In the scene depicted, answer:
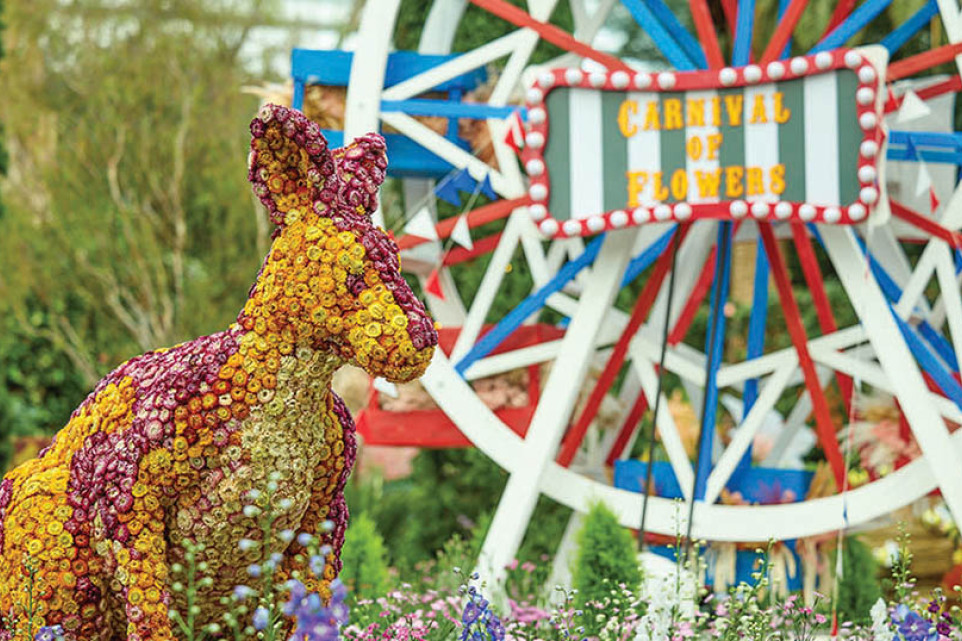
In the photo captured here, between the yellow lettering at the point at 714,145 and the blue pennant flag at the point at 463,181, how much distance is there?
136 centimetres

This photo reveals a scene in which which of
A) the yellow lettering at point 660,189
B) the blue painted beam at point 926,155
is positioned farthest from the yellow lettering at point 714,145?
the blue painted beam at point 926,155

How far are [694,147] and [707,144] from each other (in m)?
0.06

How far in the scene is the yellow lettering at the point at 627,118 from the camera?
20.6ft

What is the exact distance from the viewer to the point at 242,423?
11.2 feet

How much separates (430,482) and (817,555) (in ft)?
10.4

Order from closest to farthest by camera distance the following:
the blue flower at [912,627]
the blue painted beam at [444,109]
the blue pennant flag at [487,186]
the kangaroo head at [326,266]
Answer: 1. the blue flower at [912,627]
2. the kangaroo head at [326,266]
3. the blue painted beam at [444,109]
4. the blue pennant flag at [487,186]

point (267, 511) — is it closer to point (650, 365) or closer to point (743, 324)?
point (650, 365)

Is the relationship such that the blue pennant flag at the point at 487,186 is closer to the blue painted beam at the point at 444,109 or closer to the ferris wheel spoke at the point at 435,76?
the blue painted beam at the point at 444,109

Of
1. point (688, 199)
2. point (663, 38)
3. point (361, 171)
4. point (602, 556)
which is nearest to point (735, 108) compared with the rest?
point (688, 199)

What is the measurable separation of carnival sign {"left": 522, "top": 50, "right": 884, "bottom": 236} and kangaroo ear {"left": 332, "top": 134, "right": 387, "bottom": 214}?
2.80 meters

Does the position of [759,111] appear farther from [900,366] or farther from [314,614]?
[314,614]

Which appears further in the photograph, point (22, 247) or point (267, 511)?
point (22, 247)

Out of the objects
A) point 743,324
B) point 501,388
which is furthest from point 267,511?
point 743,324

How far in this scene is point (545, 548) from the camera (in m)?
8.87
